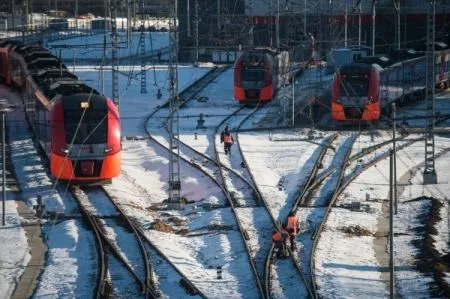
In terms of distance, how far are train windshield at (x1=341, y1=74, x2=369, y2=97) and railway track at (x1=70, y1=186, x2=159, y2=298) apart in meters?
12.6

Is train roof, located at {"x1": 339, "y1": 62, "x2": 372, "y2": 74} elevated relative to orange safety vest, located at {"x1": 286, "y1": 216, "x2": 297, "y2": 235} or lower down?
elevated

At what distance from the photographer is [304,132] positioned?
3284 cm

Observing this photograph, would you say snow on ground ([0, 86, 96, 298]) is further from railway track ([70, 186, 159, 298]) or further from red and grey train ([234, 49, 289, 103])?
red and grey train ([234, 49, 289, 103])

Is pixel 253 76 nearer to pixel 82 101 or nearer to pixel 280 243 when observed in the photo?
pixel 82 101

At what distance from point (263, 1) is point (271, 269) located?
3905 centimetres

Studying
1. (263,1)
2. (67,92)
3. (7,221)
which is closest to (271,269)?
(7,221)

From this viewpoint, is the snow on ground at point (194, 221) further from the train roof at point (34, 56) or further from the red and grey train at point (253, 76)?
the red and grey train at point (253, 76)

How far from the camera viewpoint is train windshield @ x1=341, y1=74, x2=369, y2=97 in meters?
33.2

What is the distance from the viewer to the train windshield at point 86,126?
73.6 ft

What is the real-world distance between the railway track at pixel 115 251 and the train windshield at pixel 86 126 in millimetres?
1191

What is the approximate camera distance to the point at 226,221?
19.9 metres

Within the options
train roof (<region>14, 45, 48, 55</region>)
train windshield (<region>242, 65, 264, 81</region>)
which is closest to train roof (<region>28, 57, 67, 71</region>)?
train roof (<region>14, 45, 48, 55</region>)

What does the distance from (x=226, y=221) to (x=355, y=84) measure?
1439cm

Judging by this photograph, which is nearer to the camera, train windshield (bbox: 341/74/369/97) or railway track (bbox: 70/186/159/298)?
railway track (bbox: 70/186/159/298)
